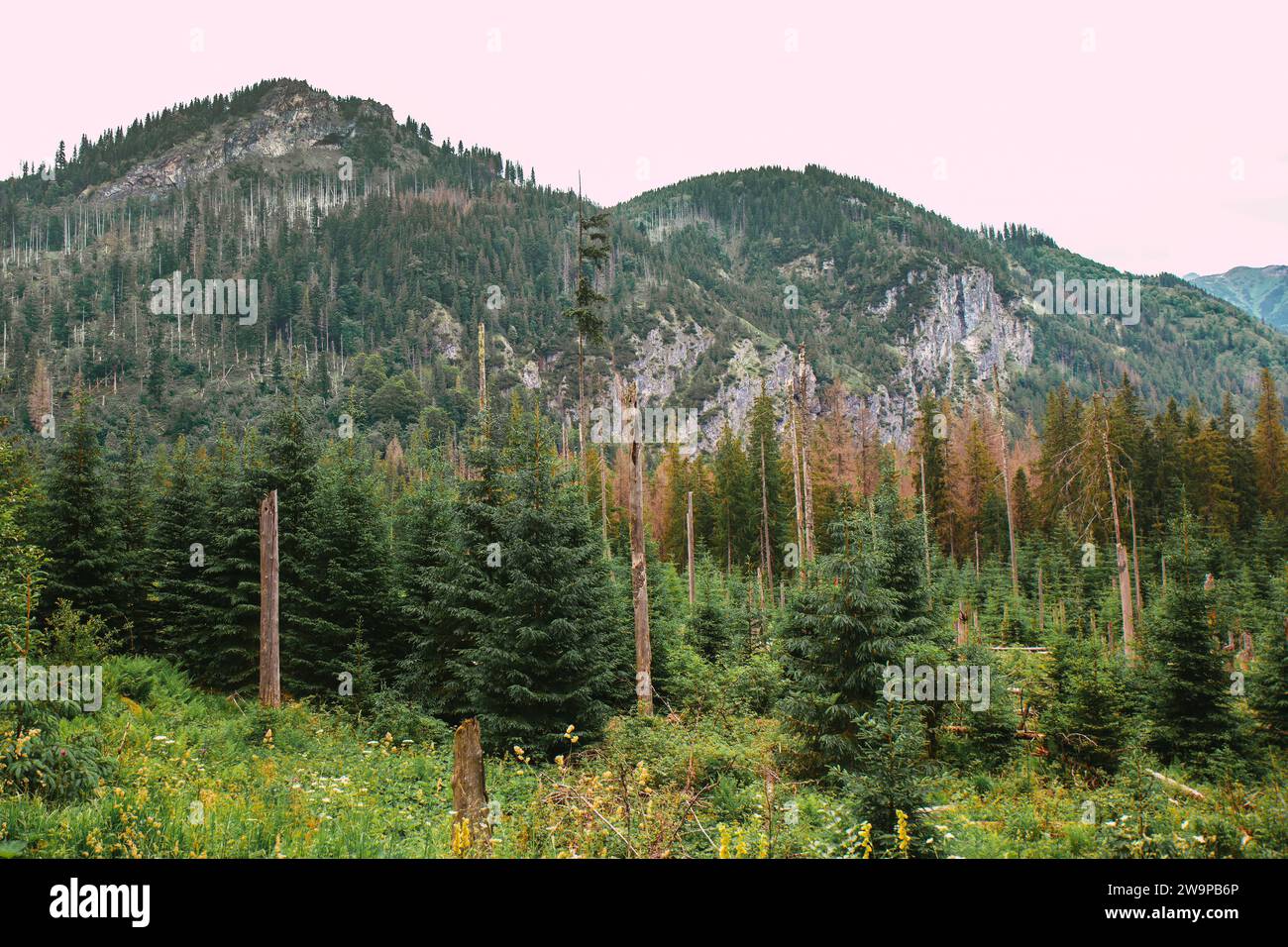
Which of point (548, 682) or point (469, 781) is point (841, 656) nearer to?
point (548, 682)

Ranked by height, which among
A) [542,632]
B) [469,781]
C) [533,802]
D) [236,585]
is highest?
[236,585]

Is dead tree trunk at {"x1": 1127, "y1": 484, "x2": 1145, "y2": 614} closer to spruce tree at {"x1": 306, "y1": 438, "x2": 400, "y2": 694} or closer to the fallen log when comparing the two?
the fallen log

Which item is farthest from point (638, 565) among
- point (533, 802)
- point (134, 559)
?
point (134, 559)

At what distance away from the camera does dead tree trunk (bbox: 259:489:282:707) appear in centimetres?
1773

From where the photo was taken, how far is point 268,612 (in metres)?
18.1

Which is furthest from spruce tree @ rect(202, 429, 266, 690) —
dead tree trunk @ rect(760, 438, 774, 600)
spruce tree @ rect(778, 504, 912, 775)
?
dead tree trunk @ rect(760, 438, 774, 600)

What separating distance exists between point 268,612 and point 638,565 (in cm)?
985

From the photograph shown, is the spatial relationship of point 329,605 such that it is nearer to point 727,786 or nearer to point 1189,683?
point 727,786

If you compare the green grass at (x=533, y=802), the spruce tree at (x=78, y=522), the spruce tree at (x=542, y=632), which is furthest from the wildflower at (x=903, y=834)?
the spruce tree at (x=78, y=522)

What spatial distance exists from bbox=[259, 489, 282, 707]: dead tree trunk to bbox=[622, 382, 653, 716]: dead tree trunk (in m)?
9.31

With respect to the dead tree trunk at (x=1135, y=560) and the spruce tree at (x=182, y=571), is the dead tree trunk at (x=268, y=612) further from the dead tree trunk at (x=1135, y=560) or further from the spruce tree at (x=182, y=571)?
the dead tree trunk at (x=1135, y=560)

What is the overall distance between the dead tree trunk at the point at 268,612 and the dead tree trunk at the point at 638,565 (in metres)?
9.31
